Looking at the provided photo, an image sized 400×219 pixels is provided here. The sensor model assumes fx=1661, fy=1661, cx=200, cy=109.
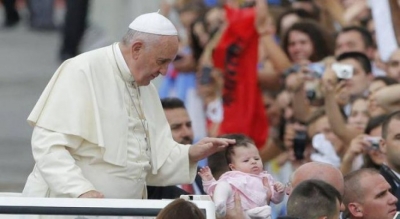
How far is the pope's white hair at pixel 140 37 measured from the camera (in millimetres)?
8352

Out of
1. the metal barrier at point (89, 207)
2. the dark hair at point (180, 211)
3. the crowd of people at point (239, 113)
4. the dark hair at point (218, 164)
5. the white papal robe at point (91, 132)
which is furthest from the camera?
the dark hair at point (218, 164)

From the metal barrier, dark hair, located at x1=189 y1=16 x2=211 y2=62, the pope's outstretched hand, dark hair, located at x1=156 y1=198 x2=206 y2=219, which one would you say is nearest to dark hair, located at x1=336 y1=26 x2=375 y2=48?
dark hair, located at x1=189 y1=16 x2=211 y2=62

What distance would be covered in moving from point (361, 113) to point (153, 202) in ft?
14.3

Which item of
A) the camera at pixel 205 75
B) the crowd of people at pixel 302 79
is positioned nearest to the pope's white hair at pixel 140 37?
the crowd of people at pixel 302 79

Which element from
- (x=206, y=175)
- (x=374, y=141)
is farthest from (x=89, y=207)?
(x=374, y=141)

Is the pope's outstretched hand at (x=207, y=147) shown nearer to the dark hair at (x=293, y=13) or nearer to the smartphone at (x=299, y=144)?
the smartphone at (x=299, y=144)

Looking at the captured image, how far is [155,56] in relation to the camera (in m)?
8.32

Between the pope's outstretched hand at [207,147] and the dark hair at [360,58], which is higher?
the pope's outstretched hand at [207,147]

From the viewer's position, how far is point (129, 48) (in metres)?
8.48

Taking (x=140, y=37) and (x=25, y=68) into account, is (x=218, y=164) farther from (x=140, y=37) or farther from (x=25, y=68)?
(x=25, y=68)

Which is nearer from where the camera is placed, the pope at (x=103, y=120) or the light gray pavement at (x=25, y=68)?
the pope at (x=103, y=120)

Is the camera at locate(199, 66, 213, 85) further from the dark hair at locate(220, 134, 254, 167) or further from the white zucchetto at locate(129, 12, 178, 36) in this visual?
the white zucchetto at locate(129, 12, 178, 36)

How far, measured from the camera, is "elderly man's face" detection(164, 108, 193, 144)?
35.9 ft

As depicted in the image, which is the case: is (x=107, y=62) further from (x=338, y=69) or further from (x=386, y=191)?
(x=338, y=69)
